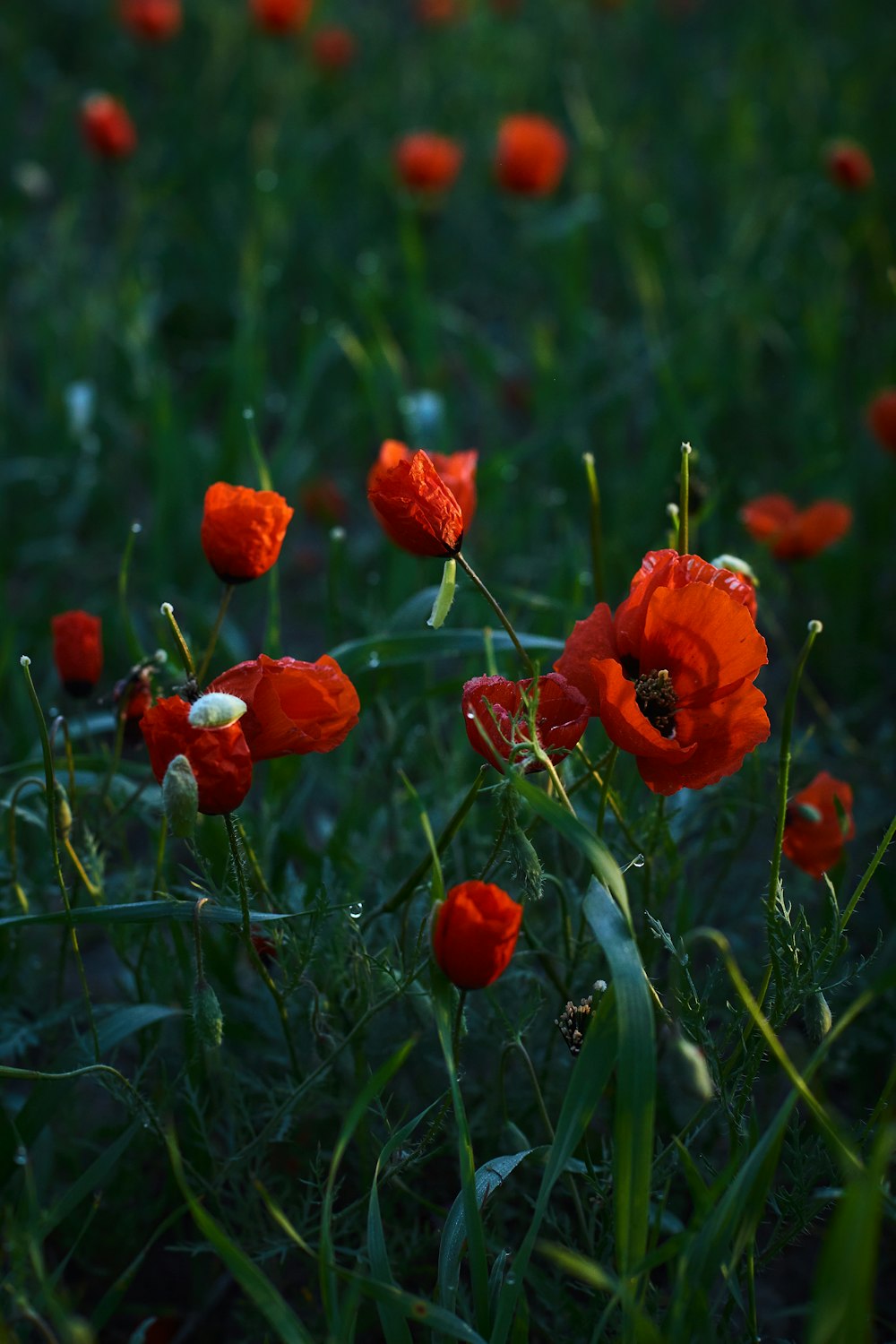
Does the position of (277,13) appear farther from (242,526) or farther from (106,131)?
(242,526)

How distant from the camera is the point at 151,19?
317 cm

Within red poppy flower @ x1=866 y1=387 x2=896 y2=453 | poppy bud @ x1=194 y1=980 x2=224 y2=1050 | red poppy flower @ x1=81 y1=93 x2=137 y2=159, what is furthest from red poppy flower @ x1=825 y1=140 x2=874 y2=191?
poppy bud @ x1=194 y1=980 x2=224 y2=1050

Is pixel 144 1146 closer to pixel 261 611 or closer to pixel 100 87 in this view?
pixel 261 611

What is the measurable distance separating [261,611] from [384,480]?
130 centimetres

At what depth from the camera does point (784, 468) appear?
2547mm

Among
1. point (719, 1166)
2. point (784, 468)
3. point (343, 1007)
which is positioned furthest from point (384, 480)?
point (784, 468)

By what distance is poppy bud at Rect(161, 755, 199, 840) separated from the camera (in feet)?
3.01

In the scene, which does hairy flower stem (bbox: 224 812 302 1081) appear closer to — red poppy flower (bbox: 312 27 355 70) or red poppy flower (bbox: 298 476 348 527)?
red poppy flower (bbox: 298 476 348 527)

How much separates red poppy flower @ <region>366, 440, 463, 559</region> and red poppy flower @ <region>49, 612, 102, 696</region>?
1.33 feet

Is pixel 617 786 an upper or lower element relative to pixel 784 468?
upper

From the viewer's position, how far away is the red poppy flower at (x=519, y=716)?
975 millimetres

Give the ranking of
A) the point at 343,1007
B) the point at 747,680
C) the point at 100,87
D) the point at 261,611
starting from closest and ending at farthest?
the point at 747,680, the point at 343,1007, the point at 261,611, the point at 100,87

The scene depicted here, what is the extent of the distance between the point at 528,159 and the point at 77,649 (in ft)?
→ 6.34

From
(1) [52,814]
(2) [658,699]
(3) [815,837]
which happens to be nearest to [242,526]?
(1) [52,814]
